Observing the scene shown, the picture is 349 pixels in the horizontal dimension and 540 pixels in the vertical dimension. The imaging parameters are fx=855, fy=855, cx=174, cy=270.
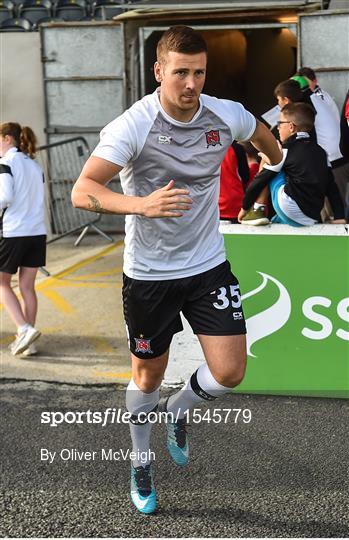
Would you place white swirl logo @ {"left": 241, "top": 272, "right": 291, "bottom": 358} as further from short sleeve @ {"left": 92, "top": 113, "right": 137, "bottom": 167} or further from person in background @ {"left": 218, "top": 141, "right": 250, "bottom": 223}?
short sleeve @ {"left": 92, "top": 113, "right": 137, "bottom": 167}

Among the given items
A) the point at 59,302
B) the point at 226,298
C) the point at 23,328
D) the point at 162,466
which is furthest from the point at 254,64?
the point at 226,298

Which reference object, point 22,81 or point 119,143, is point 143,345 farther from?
point 22,81

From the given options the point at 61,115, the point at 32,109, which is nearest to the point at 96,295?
the point at 61,115

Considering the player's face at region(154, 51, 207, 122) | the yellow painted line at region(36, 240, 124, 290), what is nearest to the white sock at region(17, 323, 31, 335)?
the yellow painted line at region(36, 240, 124, 290)

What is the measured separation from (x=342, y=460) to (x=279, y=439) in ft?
1.43

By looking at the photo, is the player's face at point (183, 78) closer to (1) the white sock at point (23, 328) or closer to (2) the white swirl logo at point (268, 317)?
(2) the white swirl logo at point (268, 317)

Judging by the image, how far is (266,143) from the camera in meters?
4.25

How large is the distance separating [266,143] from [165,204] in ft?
3.63

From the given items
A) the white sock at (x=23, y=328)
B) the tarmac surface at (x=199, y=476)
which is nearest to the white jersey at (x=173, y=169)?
the tarmac surface at (x=199, y=476)

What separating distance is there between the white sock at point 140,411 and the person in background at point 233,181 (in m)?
2.68

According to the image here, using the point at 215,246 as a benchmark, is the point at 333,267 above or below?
below

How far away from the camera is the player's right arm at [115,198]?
333cm

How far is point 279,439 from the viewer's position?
4.89 metres

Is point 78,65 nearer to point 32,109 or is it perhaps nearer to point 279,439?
point 32,109
